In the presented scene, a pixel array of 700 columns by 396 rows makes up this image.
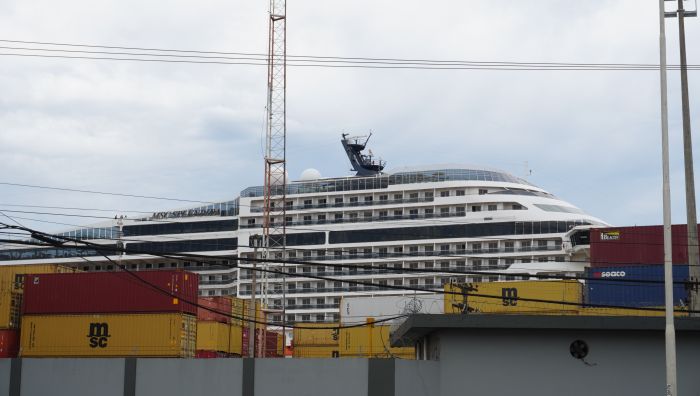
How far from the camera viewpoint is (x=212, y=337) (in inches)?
1898

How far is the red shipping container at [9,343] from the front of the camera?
4006 centimetres

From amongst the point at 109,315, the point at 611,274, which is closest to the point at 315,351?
the point at 611,274

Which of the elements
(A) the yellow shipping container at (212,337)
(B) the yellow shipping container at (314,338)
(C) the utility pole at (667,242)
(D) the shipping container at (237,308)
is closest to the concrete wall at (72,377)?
(A) the yellow shipping container at (212,337)

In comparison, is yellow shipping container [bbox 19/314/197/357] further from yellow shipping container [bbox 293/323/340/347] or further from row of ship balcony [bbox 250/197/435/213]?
row of ship balcony [bbox 250/197/435/213]

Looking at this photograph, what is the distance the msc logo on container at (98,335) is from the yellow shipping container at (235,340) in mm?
11605

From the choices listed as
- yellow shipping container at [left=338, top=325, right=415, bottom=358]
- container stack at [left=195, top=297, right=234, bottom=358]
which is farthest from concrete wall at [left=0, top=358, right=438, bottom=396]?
yellow shipping container at [left=338, top=325, right=415, bottom=358]

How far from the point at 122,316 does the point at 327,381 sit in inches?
644

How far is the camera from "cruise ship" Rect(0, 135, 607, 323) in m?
101

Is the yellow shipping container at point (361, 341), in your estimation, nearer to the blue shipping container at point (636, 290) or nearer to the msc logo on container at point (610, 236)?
the blue shipping container at point (636, 290)

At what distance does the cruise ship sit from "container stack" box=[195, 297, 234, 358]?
4761 centimetres

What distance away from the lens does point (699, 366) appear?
23422mm

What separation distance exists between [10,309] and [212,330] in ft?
36.3

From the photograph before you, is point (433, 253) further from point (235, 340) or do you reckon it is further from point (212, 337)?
point (212, 337)

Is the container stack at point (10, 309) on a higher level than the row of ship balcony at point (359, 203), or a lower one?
lower
